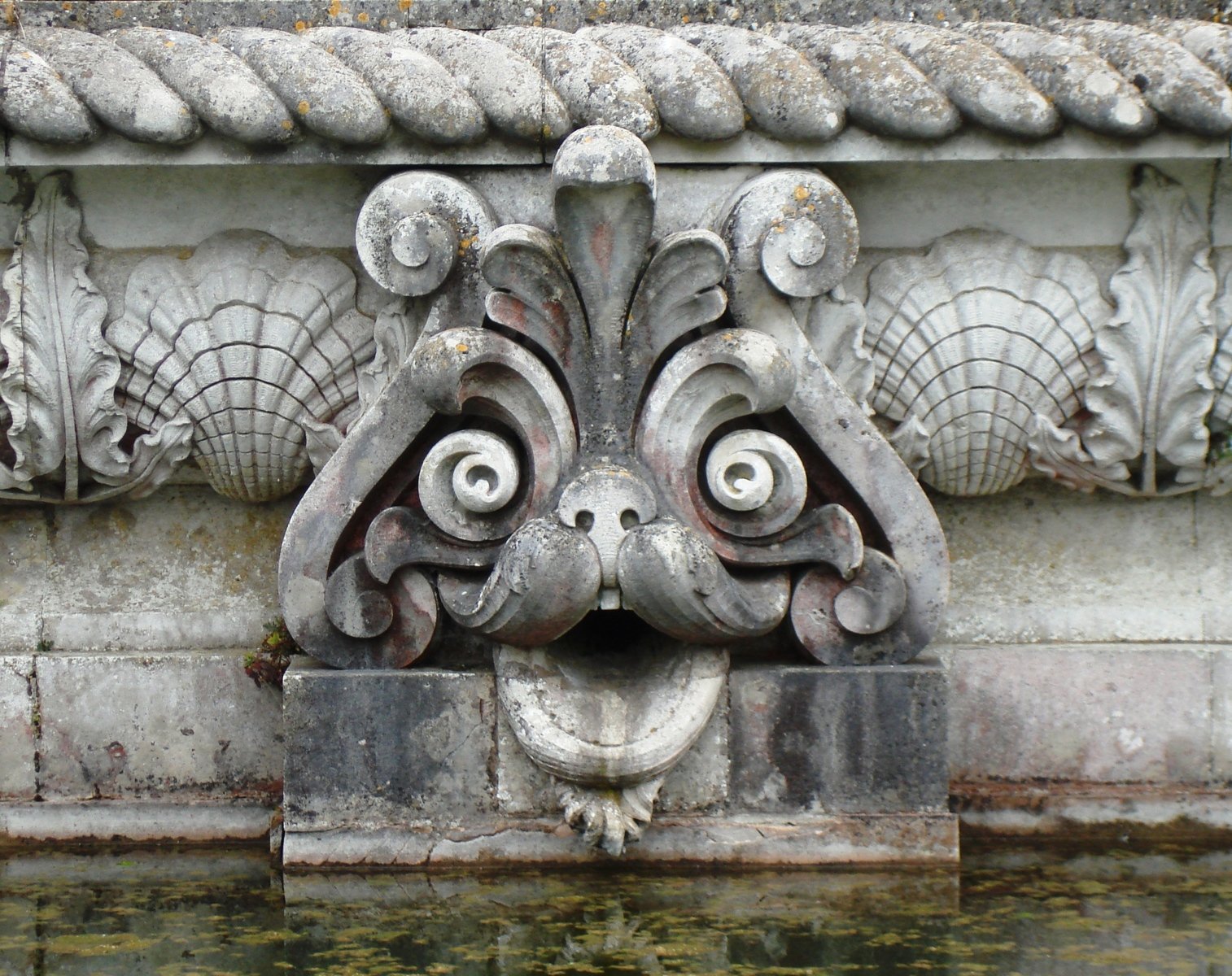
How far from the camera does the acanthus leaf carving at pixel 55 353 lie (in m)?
3.45

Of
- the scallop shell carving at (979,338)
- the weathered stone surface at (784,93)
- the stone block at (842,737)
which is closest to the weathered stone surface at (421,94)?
the weathered stone surface at (784,93)

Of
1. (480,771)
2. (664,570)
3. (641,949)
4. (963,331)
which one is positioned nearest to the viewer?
(641,949)

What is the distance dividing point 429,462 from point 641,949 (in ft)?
3.37

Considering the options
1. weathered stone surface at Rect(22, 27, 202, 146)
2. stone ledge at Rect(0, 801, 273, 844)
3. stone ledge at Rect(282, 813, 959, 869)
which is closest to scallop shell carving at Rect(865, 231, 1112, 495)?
stone ledge at Rect(282, 813, 959, 869)

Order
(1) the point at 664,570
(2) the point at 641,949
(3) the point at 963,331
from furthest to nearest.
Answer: (3) the point at 963,331 → (1) the point at 664,570 → (2) the point at 641,949

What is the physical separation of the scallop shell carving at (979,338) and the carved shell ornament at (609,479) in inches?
9.2

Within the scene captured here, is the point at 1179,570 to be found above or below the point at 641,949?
above

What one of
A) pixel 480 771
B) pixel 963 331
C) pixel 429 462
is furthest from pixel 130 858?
pixel 963 331

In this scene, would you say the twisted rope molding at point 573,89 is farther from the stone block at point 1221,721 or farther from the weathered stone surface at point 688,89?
the stone block at point 1221,721

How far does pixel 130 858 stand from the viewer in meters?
3.43

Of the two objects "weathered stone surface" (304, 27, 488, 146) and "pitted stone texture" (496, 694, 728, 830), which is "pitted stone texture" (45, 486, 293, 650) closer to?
"pitted stone texture" (496, 694, 728, 830)

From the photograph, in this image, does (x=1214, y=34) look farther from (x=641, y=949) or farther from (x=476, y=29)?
(x=641, y=949)

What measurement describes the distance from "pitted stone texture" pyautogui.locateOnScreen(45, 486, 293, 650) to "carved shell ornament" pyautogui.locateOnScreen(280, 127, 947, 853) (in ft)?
1.30

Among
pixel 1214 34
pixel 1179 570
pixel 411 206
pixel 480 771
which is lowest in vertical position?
pixel 480 771
